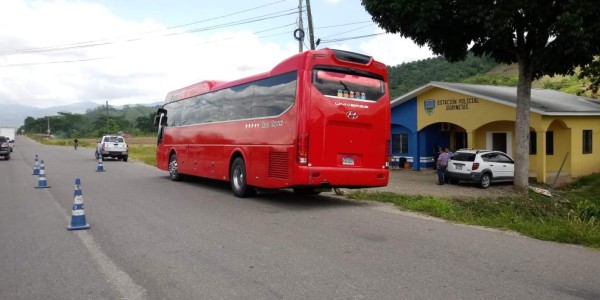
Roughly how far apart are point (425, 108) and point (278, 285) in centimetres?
2186

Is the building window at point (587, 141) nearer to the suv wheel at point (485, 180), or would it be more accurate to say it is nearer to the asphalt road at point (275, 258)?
the suv wheel at point (485, 180)

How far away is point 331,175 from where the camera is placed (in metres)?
11.1

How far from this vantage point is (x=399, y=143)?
28250 mm

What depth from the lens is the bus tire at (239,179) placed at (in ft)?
42.9

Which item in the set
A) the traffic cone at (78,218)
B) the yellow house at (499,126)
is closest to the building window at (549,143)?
the yellow house at (499,126)

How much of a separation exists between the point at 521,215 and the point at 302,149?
5042mm

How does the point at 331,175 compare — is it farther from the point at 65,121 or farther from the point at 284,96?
the point at 65,121

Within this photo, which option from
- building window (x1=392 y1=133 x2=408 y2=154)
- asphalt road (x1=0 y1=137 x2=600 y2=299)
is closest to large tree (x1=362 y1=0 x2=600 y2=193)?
asphalt road (x1=0 y1=137 x2=600 y2=299)

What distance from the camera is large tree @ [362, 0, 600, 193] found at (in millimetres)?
13969

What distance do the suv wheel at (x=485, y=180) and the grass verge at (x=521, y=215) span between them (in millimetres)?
2630

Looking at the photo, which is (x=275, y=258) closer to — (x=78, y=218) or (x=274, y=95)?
(x=78, y=218)

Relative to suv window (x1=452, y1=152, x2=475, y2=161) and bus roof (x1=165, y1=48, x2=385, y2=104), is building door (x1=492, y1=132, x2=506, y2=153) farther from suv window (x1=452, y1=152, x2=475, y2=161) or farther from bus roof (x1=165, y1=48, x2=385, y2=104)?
bus roof (x1=165, y1=48, x2=385, y2=104)

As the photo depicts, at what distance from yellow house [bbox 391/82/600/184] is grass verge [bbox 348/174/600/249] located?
18.1 feet

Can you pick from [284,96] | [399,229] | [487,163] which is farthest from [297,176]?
[487,163]
